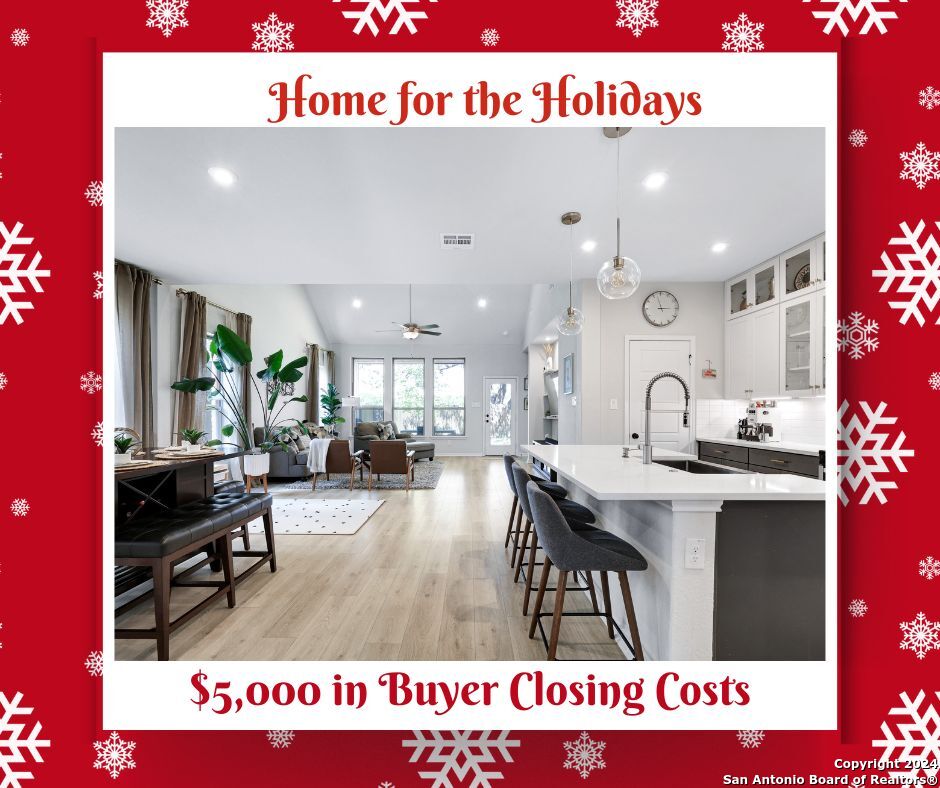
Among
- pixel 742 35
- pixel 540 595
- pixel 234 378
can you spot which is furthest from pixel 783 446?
pixel 234 378

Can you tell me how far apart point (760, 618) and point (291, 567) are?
8.87 feet

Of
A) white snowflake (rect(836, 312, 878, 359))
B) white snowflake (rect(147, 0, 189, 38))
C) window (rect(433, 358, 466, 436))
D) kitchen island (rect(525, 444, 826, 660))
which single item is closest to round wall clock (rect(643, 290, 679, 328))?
kitchen island (rect(525, 444, 826, 660))

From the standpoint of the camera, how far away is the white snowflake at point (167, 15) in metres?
0.78

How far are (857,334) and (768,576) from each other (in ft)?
3.36

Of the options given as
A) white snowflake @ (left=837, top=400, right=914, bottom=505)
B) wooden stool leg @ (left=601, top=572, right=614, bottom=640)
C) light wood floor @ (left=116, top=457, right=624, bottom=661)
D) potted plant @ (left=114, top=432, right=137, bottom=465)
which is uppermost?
white snowflake @ (left=837, top=400, right=914, bottom=505)

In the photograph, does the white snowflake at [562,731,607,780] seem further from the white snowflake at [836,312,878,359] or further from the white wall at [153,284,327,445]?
the white wall at [153,284,327,445]

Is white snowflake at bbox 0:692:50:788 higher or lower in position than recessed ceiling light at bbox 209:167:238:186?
lower

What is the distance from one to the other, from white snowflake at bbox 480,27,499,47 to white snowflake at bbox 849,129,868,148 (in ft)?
2.41

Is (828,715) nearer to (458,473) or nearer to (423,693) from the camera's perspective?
(423,693)

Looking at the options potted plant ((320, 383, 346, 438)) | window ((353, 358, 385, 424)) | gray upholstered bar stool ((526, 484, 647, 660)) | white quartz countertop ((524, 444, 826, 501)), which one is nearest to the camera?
white quartz countertop ((524, 444, 826, 501))

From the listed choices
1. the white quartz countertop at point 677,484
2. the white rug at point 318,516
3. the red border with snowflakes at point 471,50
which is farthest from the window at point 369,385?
the red border with snowflakes at point 471,50

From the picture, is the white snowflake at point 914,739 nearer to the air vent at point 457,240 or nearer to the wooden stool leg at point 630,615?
the wooden stool leg at point 630,615

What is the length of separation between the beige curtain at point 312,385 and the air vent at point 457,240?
18.2 ft

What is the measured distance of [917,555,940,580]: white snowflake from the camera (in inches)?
30.4
